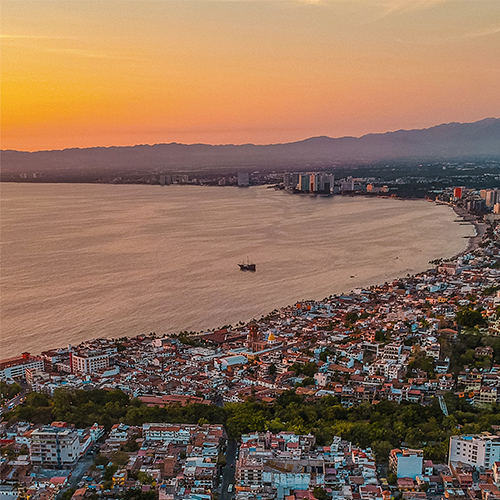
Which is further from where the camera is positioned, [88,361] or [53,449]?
[88,361]

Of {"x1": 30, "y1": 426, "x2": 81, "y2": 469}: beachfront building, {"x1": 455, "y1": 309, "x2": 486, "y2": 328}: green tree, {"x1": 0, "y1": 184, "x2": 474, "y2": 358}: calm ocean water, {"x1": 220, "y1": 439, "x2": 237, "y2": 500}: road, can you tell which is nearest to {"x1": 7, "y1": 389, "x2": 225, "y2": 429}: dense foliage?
{"x1": 220, "y1": 439, "x2": 237, "y2": 500}: road

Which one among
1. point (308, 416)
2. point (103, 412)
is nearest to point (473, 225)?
point (308, 416)

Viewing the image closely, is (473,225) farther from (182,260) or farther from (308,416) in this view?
(308,416)

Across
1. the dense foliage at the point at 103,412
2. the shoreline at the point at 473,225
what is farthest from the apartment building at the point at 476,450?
the shoreline at the point at 473,225

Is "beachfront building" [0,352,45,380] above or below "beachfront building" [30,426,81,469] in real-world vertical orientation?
below

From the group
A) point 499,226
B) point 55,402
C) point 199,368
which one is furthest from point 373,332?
point 499,226

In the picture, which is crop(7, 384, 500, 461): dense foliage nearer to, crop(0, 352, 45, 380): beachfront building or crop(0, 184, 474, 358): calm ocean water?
crop(0, 352, 45, 380): beachfront building

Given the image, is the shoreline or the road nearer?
the road

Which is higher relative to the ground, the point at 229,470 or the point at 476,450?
the point at 476,450
